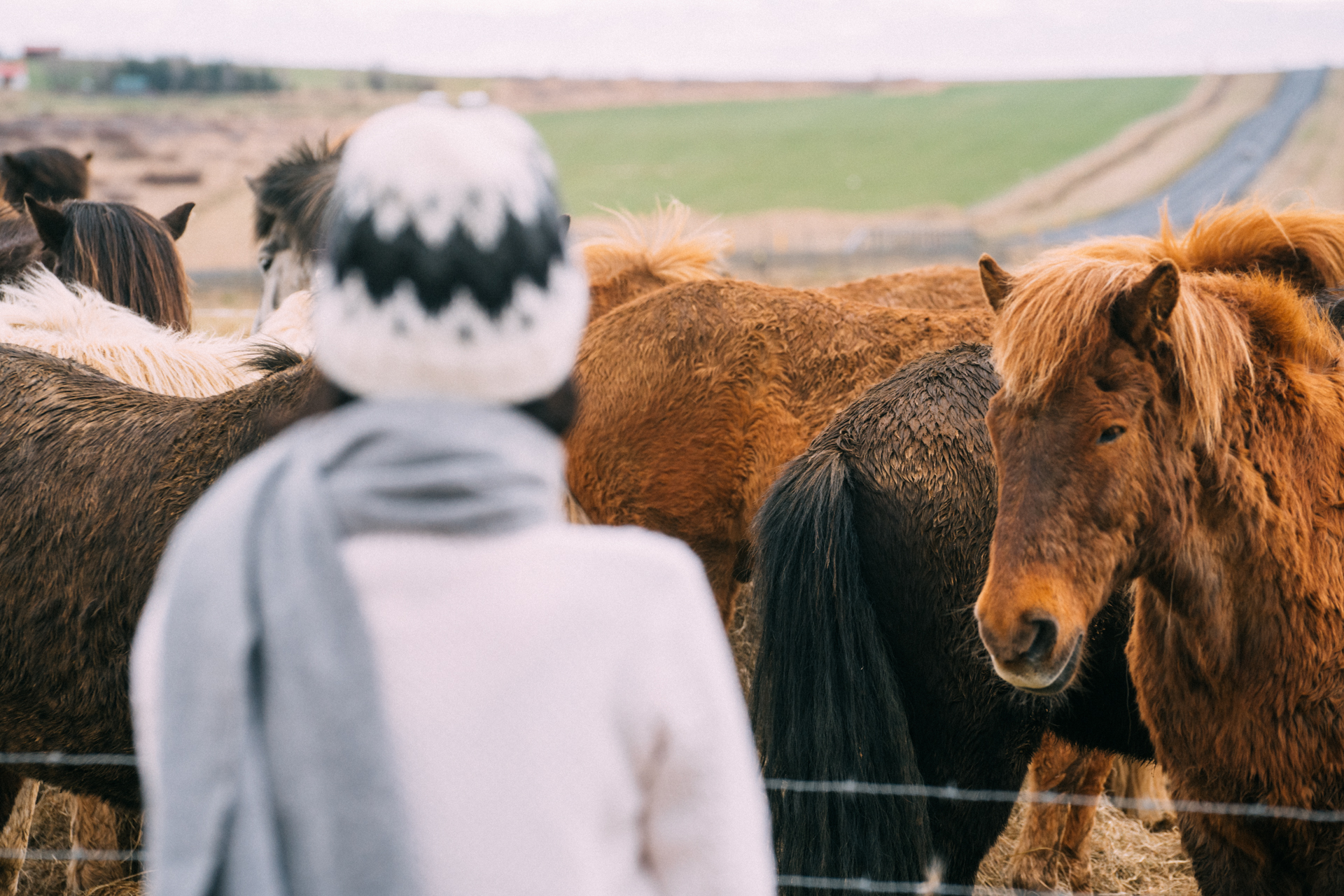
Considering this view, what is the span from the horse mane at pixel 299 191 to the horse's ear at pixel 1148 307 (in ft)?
13.2

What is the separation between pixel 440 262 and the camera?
33.8 inches

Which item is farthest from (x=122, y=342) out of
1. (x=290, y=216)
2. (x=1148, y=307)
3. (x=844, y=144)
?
(x=844, y=144)

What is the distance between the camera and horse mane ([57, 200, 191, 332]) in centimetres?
434

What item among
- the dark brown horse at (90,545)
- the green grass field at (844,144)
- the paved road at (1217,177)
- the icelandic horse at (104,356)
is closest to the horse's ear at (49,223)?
the icelandic horse at (104,356)

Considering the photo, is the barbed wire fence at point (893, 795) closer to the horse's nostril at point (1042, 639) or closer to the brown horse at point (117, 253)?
the horse's nostril at point (1042, 639)

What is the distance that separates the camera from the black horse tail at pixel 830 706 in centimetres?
236

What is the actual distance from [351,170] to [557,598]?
44 cm

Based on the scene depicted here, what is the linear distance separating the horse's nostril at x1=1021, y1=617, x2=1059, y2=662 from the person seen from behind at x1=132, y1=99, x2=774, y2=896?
114 cm

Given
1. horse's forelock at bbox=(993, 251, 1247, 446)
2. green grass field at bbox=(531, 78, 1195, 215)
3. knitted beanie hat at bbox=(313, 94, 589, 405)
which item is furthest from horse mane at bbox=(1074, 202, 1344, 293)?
green grass field at bbox=(531, 78, 1195, 215)

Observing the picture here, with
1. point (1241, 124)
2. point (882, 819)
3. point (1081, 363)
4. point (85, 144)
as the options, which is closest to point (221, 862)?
point (1081, 363)

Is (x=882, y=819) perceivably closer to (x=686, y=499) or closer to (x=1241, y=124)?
(x=686, y=499)

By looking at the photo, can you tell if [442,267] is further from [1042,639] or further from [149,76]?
[149,76]

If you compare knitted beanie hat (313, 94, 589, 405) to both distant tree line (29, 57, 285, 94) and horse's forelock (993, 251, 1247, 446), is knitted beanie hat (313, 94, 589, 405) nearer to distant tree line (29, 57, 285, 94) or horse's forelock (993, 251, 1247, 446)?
horse's forelock (993, 251, 1247, 446)

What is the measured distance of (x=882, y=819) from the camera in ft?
7.77
